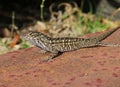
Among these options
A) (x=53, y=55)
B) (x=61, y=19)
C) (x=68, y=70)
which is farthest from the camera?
(x=61, y=19)

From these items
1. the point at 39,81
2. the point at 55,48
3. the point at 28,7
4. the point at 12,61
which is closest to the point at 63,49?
the point at 55,48

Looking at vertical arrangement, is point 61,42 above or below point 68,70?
above

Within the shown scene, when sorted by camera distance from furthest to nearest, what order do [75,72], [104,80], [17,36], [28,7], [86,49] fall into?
[28,7] < [17,36] < [86,49] < [75,72] < [104,80]

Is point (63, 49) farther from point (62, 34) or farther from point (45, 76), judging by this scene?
point (62, 34)

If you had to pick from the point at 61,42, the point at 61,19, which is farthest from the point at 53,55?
the point at 61,19

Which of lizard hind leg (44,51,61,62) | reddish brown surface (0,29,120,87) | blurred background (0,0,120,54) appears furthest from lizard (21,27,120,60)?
blurred background (0,0,120,54)

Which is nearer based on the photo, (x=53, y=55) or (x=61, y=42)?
(x=53, y=55)

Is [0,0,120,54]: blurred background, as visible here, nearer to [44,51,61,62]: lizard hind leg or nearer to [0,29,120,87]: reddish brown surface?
[44,51,61,62]: lizard hind leg

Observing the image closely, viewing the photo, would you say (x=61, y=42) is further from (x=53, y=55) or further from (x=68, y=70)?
(x=68, y=70)

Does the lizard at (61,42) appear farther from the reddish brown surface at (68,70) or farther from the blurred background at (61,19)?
the blurred background at (61,19)
